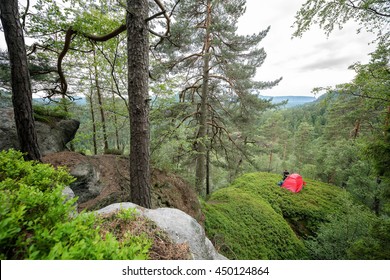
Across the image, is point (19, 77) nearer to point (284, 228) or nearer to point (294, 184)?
point (284, 228)

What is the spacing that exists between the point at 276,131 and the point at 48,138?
28463 millimetres

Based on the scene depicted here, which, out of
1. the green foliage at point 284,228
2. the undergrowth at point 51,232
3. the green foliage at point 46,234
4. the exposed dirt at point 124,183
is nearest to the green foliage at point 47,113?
the exposed dirt at point 124,183

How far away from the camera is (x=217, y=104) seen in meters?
8.64

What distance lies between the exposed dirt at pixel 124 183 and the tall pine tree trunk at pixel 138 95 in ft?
4.49

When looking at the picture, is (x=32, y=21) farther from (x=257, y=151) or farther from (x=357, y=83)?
(x=257, y=151)

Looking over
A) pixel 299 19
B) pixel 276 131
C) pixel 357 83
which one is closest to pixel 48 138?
pixel 299 19

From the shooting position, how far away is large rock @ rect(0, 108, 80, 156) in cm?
437

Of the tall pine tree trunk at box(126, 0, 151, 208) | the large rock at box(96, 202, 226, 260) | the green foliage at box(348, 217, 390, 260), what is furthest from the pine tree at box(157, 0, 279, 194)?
the green foliage at box(348, 217, 390, 260)

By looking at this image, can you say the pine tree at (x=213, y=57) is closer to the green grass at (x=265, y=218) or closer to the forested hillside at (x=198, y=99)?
the forested hillside at (x=198, y=99)

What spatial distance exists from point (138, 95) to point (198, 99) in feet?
20.4

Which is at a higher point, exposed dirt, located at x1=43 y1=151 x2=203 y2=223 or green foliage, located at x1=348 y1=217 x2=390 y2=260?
exposed dirt, located at x1=43 y1=151 x2=203 y2=223

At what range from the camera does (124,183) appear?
16.4 ft

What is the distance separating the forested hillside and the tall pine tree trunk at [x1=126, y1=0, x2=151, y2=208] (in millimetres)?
18

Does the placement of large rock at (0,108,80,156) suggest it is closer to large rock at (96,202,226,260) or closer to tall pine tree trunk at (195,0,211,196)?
large rock at (96,202,226,260)
